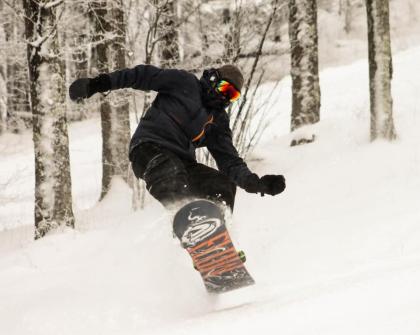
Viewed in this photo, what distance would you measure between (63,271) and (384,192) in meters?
3.53

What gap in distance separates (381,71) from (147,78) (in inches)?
188

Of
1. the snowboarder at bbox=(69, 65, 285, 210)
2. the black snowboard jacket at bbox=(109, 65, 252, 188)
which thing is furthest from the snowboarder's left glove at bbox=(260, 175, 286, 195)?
the black snowboard jacket at bbox=(109, 65, 252, 188)

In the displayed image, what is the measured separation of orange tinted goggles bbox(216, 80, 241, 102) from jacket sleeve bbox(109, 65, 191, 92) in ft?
0.82

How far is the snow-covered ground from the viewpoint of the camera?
299cm

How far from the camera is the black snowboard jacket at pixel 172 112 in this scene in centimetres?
378

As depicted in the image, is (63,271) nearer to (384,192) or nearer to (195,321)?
(195,321)

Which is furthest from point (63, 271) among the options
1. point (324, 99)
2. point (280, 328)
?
point (324, 99)

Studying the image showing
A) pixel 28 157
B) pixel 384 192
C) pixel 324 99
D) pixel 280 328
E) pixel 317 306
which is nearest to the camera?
pixel 280 328

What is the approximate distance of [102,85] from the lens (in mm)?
3713

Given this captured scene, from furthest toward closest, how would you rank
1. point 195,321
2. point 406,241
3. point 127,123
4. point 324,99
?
point 324,99
point 127,123
point 406,241
point 195,321

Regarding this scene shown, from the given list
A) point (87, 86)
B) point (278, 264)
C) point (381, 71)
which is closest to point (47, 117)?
point (87, 86)

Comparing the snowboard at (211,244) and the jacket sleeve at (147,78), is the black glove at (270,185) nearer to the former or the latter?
the snowboard at (211,244)

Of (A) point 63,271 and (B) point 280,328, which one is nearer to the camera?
(B) point 280,328

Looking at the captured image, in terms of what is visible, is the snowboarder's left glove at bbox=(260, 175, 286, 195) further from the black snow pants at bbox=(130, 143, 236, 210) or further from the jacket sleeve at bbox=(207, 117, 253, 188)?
the black snow pants at bbox=(130, 143, 236, 210)
